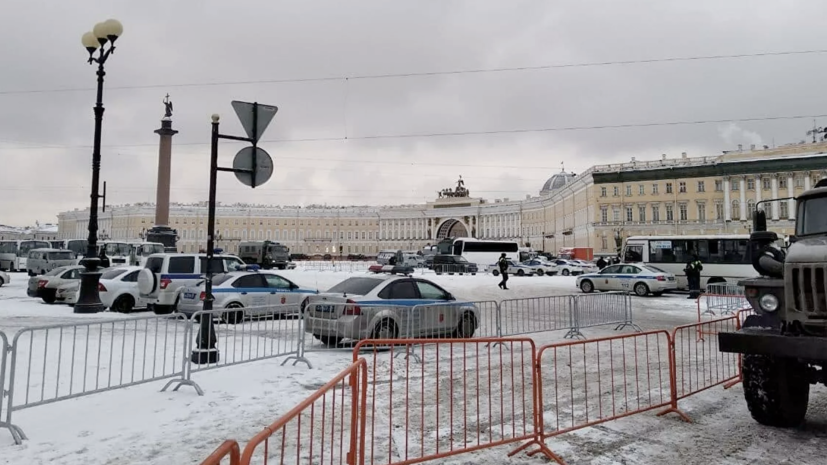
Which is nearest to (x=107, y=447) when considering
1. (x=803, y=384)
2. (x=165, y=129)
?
(x=803, y=384)

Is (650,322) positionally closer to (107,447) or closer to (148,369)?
(148,369)

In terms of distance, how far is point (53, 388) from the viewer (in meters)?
7.20

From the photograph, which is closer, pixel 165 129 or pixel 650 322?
pixel 650 322

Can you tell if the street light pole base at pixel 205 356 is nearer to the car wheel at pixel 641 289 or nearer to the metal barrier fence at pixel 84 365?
the metal barrier fence at pixel 84 365

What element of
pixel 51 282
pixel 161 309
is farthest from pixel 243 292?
pixel 51 282

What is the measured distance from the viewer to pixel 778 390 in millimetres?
5707

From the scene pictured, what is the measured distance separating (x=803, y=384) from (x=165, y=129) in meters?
41.4

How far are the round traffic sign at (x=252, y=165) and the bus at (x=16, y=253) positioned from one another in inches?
1745

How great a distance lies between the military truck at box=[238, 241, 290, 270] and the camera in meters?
56.8

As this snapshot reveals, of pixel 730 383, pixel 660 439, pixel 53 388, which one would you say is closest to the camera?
pixel 660 439

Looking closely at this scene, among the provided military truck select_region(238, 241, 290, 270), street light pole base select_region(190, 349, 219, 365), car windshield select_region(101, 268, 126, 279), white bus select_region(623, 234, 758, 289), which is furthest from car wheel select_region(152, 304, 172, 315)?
military truck select_region(238, 241, 290, 270)

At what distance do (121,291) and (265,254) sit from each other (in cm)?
4161

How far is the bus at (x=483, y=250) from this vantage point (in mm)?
59500

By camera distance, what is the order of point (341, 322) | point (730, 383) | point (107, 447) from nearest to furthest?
1. point (107, 447)
2. point (730, 383)
3. point (341, 322)
